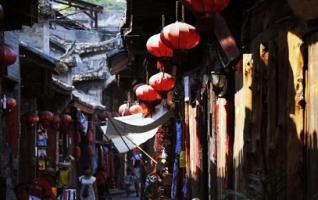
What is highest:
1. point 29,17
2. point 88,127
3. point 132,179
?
point 29,17

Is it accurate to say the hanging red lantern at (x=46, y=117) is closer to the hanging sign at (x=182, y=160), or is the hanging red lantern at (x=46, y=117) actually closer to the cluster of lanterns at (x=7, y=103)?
the cluster of lanterns at (x=7, y=103)

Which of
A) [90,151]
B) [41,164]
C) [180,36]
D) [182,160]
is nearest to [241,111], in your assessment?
[180,36]

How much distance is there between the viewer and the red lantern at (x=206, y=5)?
31.1 ft

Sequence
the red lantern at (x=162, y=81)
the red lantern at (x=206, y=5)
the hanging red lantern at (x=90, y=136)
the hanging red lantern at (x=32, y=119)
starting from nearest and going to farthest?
the red lantern at (x=206, y=5), the red lantern at (x=162, y=81), the hanging red lantern at (x=32, y=119), the hanging red lantern at (x=90, y=136)

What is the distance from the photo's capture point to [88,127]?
36375 millimetres

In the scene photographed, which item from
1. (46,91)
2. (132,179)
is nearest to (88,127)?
(132,179)

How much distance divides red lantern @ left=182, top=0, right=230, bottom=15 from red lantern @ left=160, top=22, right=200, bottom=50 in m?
1.62

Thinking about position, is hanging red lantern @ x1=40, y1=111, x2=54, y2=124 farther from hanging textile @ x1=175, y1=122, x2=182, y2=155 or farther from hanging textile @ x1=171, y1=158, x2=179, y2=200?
hanging textile @ x1=171, y1=158, x2=179, y2=200

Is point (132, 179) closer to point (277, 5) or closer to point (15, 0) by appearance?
point (15, 0)

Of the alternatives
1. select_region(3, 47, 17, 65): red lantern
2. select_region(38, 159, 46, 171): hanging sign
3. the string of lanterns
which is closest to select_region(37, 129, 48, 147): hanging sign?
select_region(38, 159, 46, 171): hanging sign

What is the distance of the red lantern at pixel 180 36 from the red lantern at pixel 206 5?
63.7 inches

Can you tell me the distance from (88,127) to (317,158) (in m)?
30.3

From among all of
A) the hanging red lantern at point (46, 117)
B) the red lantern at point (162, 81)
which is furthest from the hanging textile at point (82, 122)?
the red lantern at point (162, 81)

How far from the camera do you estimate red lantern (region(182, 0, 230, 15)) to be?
9.47m
